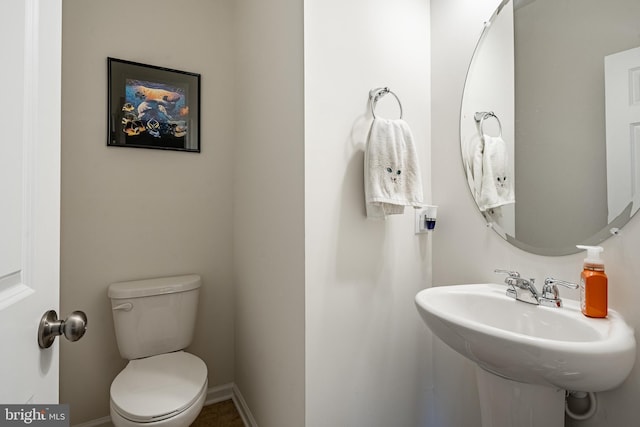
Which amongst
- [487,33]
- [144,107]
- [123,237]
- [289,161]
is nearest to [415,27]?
[487,33]

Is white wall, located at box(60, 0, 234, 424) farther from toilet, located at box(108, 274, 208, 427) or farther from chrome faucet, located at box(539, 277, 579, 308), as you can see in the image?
chrome faucet, located at box(539, 277, 579, 308)

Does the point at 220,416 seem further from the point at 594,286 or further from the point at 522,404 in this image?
the point at 594,286

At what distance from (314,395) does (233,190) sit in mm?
1243

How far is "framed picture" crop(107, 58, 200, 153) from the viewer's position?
1.56 metres

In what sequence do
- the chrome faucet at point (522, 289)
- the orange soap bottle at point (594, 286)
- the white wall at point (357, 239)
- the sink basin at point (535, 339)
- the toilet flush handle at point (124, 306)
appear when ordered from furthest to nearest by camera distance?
the toilet flush handle at point (124, 306)
the white wall at point (357, 239)
the chrome faucet at point (522, 289)
the orange soap bottle at point (594, 286)
the sink basin at point (535, 339)

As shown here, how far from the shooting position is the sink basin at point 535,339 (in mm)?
640

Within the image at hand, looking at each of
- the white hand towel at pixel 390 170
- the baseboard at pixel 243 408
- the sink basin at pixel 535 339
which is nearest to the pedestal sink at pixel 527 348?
the sink basin at pixel 535 339

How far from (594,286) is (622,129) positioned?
0.45 m

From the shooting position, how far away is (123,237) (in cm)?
159

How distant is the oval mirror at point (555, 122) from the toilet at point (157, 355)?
4.61 feet

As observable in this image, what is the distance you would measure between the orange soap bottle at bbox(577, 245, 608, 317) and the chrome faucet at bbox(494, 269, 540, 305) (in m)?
0.11

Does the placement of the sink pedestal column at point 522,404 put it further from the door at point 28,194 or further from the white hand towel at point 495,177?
the door at point 28,194

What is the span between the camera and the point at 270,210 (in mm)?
1300

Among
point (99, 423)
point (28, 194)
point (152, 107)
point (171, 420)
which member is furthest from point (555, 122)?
point (99, 423)
